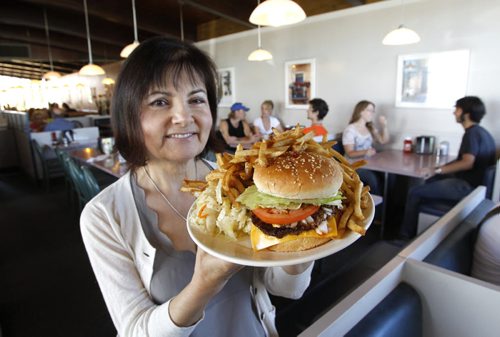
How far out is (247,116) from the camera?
25.6 feet

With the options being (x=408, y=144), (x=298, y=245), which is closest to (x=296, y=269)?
(x=298, y=245)

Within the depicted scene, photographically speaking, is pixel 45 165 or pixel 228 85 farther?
pixel 228 85

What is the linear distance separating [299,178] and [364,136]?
4.26m

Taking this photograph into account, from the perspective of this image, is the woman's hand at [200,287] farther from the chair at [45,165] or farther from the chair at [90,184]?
the chair at [45,165]

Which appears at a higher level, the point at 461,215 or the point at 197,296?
the point at 197,296

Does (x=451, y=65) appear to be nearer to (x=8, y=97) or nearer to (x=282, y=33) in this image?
(x=282, y=33)

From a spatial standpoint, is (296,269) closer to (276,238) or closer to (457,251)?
(276,238)

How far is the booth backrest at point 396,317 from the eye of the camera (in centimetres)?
115

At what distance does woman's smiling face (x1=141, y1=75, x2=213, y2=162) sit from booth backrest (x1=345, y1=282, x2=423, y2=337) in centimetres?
90

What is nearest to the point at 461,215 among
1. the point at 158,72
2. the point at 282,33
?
the point at 158,72

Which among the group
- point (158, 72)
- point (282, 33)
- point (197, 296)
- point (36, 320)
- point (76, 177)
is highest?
point (282, 33)

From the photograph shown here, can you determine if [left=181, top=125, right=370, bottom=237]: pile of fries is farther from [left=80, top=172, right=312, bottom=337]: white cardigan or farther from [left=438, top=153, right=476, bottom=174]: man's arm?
[left=438, top=153, right=476, bottom=174]: man's arm

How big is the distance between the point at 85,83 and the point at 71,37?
324 inches

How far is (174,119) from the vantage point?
3.62 ft
